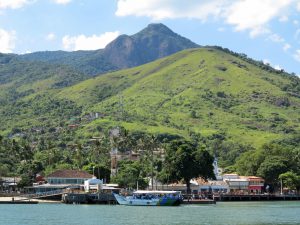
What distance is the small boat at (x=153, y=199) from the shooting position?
137 m

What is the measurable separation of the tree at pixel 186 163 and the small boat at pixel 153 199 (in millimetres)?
23267

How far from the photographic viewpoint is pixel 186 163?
162250 millimetres

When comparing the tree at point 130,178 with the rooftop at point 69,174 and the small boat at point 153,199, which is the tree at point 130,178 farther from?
the small boat at point 153,199

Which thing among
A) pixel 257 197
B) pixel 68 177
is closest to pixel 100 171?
pixel 68 177

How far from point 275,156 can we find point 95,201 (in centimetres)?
7468

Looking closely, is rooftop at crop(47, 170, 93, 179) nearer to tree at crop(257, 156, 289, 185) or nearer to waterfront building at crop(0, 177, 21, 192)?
waterfront building at crop(0, 177, 21, 192)

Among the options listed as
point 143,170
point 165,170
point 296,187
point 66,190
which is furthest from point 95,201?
point 296,187

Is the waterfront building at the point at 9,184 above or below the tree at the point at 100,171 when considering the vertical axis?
below

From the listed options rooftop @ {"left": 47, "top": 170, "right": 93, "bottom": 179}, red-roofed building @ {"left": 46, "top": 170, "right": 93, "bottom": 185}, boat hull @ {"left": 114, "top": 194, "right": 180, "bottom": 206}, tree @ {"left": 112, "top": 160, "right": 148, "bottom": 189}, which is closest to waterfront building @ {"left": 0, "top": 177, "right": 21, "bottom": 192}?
red-roofed building @ {"left": 46, "top": 170, "right": 93, "bottom": 185}

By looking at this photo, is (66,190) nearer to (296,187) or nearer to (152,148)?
(152,148)

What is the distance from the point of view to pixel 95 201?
145875 mm

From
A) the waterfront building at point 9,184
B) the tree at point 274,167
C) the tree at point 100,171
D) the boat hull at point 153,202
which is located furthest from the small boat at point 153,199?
the tree at point 274,167

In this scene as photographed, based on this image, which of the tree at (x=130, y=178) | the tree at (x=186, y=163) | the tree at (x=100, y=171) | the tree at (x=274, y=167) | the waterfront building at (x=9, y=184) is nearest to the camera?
the tree at (x=186, y=163)

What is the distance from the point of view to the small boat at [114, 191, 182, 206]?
137m
